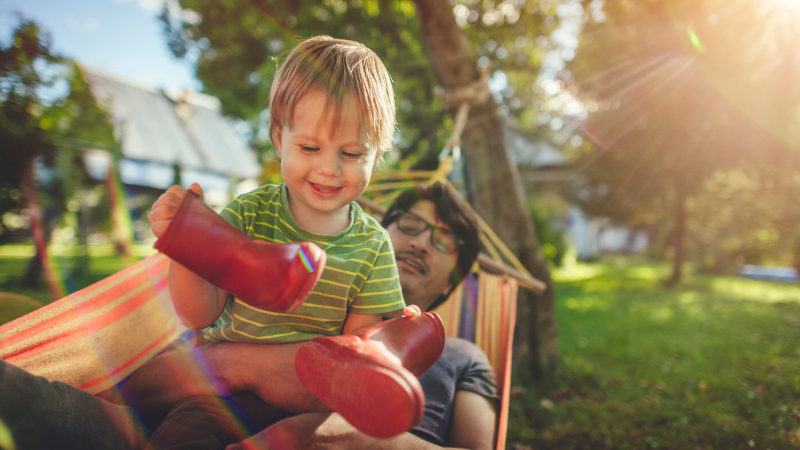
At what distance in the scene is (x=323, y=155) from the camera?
1023mm

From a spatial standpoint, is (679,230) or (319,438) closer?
(319,438)

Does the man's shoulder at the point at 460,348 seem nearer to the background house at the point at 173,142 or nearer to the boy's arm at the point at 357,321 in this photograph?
the boy's arm at the point at 357,321

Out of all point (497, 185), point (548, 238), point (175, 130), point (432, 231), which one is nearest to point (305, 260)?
point (432, 231)

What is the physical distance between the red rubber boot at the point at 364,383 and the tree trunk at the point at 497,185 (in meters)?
2.46

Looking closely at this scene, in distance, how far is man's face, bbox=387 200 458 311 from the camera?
5.79ft

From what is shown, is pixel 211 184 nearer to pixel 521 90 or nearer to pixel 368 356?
pixel 521 90

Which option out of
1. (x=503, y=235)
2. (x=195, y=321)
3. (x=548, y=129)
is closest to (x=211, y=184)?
(x=548, y=129)

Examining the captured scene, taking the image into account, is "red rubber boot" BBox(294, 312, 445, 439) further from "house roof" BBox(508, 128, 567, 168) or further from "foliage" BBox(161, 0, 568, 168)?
"house roof" BBox(508, 128, 567, 168)

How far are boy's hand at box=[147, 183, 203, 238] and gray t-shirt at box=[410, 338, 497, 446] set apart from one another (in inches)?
33.9

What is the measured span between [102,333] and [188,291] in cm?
60

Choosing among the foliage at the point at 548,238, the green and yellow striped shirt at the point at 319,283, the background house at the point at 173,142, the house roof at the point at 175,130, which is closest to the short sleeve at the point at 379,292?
the green and yellow striped shirt at the point at 319,283

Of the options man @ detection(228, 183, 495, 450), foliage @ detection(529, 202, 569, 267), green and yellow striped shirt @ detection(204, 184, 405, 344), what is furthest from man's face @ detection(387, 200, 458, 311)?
foliage @ detection(529, 202, 569, 267)

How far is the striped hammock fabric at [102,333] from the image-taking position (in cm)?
116

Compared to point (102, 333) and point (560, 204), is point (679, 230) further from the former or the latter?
point (102, 333)
